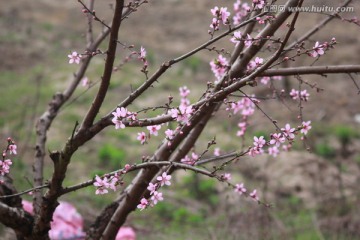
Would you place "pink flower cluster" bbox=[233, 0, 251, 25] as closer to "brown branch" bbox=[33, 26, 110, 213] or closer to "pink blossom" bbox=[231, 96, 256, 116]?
→ "pink blossom" bbox=[231, 96, 256, 116]

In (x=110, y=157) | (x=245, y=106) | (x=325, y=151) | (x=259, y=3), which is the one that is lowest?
(x=259, y=3)

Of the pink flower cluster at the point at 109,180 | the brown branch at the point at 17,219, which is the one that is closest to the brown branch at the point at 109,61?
the pink flower cluster at the point at 109,180

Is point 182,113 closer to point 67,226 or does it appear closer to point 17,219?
point 17,219

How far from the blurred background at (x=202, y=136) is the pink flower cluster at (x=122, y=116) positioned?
67cm

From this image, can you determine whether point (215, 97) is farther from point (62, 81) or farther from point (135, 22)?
point (135, 22)

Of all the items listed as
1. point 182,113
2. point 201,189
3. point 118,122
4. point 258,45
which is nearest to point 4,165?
point 118,122

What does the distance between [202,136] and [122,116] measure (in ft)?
19.7

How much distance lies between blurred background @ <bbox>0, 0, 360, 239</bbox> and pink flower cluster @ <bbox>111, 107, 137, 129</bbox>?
0.67 meters

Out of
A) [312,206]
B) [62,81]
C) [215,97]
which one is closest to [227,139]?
[312,206]

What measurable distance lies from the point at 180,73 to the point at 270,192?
4.62 m

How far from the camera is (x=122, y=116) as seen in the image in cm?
228

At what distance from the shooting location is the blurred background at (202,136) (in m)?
5.39

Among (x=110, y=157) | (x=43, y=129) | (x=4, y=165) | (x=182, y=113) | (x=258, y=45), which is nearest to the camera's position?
(x=182, y=113)

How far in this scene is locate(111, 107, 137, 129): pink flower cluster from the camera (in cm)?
227
